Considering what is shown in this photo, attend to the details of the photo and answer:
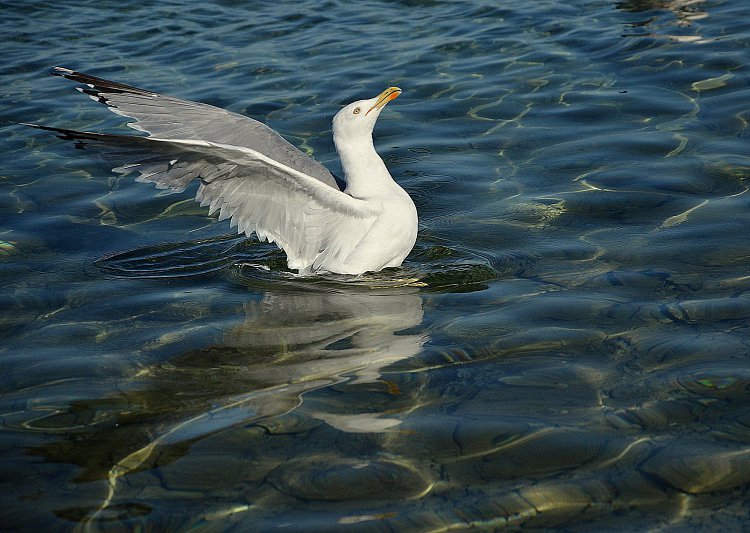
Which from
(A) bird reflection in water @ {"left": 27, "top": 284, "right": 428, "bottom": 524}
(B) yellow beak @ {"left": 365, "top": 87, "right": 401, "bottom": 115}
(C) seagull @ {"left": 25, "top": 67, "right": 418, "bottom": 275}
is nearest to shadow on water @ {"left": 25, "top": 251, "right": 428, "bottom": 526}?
(A) bird reflection in water @ {"left": 27, "top": 284, "right": 428, "bottom": 524}

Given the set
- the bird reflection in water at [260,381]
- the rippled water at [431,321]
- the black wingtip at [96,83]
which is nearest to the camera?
the rippled water at [431,321]

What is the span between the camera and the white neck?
20.9ft

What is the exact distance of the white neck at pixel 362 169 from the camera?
6.38 metres

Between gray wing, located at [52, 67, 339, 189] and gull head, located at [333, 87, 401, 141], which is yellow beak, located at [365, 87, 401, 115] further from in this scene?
gray wing, located at [52, 67, 339, 189]

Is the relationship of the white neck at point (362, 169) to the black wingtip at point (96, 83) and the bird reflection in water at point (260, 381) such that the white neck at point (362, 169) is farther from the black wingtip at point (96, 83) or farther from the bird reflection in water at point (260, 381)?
the black wingtip at point (96, 83)

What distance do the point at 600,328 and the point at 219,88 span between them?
6112 mm

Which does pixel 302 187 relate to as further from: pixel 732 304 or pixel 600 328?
pixel 732 304

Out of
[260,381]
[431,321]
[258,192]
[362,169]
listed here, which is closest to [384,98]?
[362,169]

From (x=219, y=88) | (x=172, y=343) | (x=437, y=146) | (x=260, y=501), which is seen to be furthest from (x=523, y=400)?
(x=219, y=88)

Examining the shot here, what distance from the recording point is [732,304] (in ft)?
17.3

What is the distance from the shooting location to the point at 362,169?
Result: 6.40 metres

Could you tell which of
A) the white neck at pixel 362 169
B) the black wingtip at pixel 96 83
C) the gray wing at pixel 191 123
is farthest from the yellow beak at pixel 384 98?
the black wingtip at pixel 96 83

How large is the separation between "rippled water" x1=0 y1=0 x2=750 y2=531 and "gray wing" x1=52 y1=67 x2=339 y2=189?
0.72m

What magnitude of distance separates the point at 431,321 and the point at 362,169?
1292 millimetres
